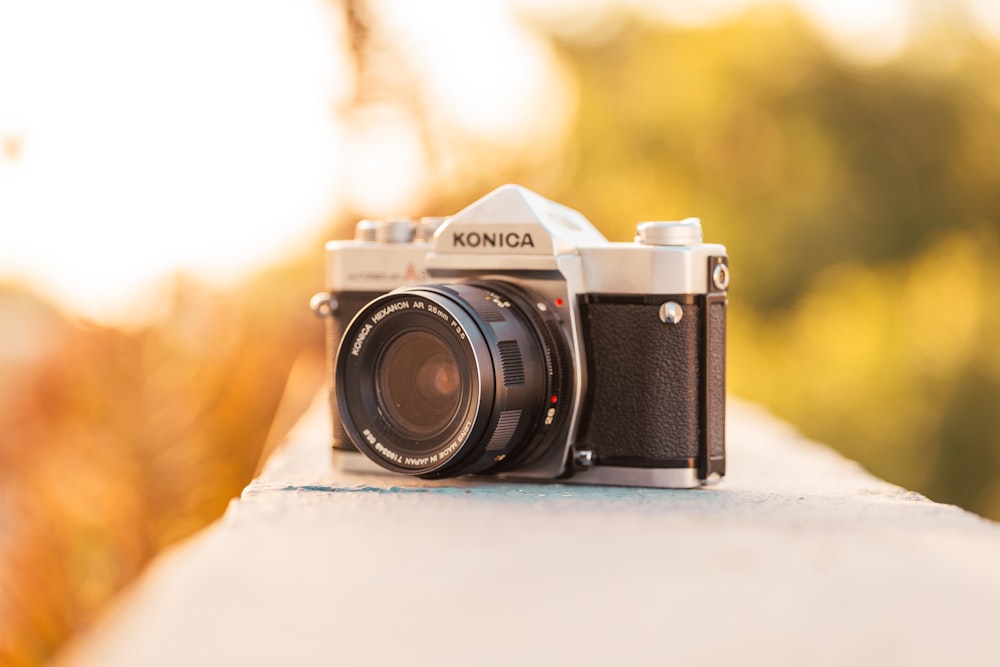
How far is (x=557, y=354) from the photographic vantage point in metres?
1.61

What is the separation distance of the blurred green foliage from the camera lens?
5.97 meters

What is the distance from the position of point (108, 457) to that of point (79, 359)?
0.34 metres

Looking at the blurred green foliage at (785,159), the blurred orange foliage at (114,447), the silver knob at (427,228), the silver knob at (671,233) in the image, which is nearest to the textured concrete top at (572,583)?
the silver knob at (671,233)

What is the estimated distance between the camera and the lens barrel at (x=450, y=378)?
150 cm

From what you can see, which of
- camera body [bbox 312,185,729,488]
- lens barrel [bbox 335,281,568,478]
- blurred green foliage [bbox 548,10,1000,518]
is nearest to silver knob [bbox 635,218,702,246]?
camera body [bbox 312,185,729,488]

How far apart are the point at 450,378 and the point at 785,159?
919 centimetres

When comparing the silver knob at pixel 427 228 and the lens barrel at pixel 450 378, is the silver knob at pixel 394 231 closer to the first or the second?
the silver knob at pixel 427 228

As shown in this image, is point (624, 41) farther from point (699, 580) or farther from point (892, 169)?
point (699, 580)

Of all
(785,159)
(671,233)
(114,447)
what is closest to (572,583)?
(671,233)

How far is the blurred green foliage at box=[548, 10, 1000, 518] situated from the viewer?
9578mm

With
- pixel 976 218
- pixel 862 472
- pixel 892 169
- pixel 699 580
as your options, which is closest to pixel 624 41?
pixel 892 169

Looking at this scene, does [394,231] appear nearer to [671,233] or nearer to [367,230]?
[367,230]

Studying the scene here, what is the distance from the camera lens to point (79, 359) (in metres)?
3.23

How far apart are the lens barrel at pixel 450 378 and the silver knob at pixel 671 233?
16 cm
